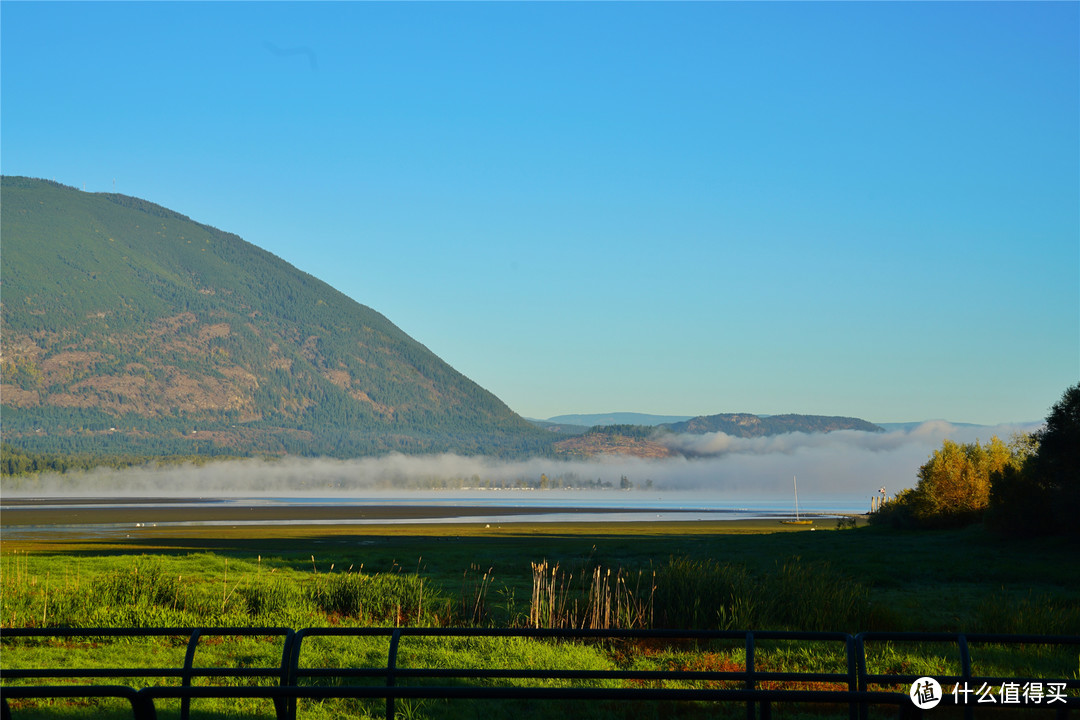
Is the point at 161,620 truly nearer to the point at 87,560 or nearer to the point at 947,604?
the point at 947,604

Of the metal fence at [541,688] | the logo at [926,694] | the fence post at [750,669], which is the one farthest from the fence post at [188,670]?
the logo at [926,694]

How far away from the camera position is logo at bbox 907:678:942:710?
17.7 feet

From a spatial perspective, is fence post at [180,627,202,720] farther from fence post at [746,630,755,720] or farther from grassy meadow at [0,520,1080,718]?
grassy meadow at [0,520,1080,718]

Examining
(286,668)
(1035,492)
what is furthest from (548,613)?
(1035,492)

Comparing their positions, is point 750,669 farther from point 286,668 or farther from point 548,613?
point 548,613

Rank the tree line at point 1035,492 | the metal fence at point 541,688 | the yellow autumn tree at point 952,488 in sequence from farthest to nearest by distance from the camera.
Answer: the yellow autumn tree at point 952,488 < the tree line at point 1035,492 < the metal fence at point 541,688

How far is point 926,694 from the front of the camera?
18.0ft

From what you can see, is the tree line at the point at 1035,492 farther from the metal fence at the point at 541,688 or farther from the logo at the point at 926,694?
the logo at the point at 926,694

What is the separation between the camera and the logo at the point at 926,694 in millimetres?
5383

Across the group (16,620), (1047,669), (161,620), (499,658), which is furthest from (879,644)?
(16,620)

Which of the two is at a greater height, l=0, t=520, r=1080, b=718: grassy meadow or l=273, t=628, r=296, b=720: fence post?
l=273, t=628, r=296, b=720: fence post

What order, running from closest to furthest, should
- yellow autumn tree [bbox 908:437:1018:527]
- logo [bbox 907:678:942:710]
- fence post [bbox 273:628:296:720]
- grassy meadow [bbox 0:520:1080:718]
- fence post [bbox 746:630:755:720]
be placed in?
1. logo [bbox 907:678:942:710]
2. fence post [bbox 273:628:296:720]
3. fence post [bbox 746:630:755:720]
4. grassy meadow [bbox 0:520:1080:718]
5. yellow autumn tree [bbox 908:437:1018:527]

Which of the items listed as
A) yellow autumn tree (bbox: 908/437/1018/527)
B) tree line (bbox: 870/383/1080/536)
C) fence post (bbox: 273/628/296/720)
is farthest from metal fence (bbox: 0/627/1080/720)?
yellow autumn tree (bbox: 908/437/1018/527)

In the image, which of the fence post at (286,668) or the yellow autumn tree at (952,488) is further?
the yellow autumn tree at (952,488)
